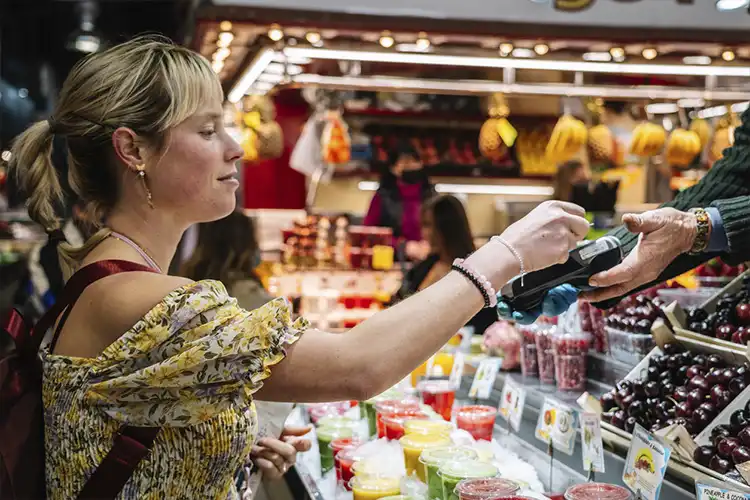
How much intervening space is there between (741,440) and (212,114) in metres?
1.36

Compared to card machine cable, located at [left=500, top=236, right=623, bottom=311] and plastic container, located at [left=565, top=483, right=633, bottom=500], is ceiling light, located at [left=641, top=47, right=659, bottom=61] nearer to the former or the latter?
card machine cable, located at [left=500, top=236, right=623, bottom=311]

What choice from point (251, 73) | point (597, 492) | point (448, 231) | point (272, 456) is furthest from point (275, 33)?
point (597, 492)

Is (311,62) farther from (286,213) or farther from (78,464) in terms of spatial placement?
(78,464)

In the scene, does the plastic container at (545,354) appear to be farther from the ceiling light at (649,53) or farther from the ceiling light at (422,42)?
the ceiling light at (649,53)

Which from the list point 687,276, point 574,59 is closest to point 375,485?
point 687,276

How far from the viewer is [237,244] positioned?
411cm

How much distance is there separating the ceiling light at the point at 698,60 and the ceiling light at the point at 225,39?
10.5 ft

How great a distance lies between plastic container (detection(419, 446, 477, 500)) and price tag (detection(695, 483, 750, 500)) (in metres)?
0.72

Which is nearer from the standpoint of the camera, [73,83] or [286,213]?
[73,83]

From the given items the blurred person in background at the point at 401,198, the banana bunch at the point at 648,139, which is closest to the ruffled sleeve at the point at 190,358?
the banana bunch at the point at 648,139

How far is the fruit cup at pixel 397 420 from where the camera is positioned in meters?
2.71

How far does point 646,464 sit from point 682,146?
477 centimetres

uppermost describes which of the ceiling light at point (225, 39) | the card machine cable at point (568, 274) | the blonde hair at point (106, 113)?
the ceiling light at point (225, 39)

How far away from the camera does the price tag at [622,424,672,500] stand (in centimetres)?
173
